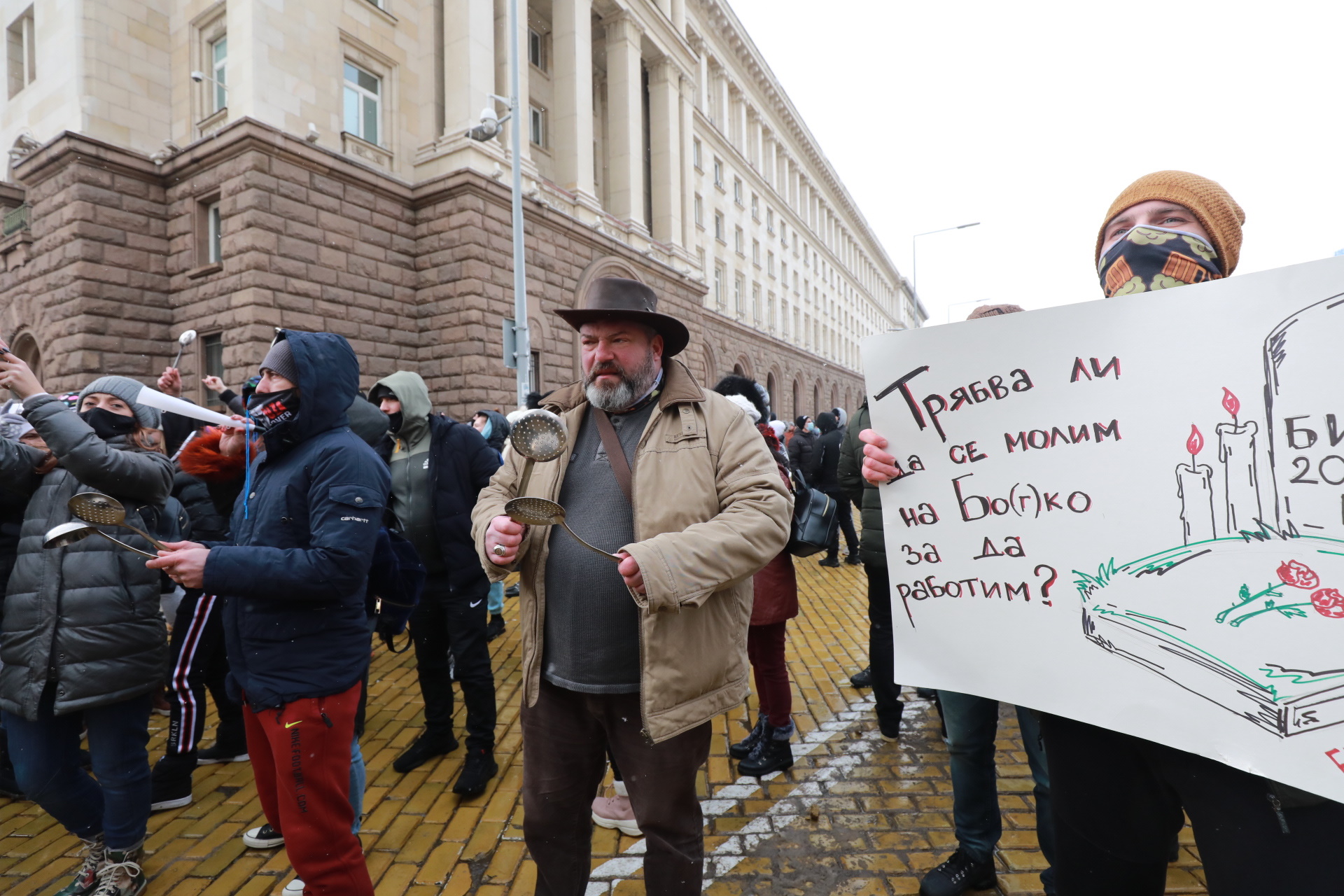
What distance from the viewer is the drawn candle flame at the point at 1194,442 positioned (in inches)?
50.6

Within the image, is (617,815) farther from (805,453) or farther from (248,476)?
(805,453)

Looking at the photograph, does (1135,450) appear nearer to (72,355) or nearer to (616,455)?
(616,455)

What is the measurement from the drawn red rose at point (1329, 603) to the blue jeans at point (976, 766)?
129cm

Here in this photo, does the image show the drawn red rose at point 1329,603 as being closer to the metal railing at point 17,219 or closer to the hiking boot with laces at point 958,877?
the hiking boot with laces at point 958,877

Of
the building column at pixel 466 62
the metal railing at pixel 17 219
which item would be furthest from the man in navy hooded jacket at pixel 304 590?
the metal railing at pixel 17 219

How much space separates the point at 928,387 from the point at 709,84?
32.4m

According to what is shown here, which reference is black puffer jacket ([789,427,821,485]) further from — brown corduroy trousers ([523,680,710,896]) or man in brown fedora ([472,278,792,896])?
brown corduroy trousers ([523,680,710,896])

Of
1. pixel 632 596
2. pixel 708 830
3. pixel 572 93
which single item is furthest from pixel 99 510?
pixel 572 93

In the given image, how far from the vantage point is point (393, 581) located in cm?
261

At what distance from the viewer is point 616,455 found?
6.55 feet

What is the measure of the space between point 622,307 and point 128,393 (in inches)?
87.6

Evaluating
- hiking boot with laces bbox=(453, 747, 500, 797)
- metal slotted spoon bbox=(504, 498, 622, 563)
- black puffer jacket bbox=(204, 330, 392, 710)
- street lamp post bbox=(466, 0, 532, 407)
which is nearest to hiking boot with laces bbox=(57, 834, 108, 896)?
black puffer jacket bbox=(204, 330, 392, 710)

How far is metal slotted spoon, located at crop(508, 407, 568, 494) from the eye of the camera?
176 centimetres

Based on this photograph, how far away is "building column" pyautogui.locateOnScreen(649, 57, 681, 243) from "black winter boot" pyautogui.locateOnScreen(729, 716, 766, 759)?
65.2 feet
